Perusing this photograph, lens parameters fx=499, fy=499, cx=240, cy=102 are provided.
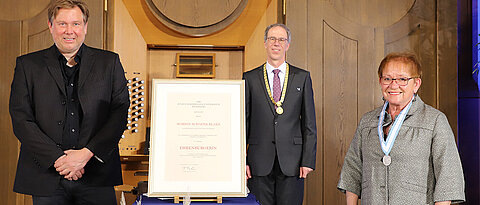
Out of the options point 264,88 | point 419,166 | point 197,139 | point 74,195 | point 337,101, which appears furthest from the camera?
point 337,101

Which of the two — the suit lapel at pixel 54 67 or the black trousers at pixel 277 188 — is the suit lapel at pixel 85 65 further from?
the black trousers at pixel 277 188

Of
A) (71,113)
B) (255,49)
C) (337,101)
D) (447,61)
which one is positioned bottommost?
(71,113)

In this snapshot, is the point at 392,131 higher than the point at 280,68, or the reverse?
the point at 280,68

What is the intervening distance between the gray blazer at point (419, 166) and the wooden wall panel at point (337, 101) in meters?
2.04

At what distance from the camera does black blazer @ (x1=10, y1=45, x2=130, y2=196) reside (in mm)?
2486

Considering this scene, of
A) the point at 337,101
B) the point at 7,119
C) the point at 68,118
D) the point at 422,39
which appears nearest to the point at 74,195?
the point at 68,118

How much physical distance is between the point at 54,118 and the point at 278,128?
A: 1.44m

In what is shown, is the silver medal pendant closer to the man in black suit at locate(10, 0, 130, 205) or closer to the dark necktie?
the dark necktie

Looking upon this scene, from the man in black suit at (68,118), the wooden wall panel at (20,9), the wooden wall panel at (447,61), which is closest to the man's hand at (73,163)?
the man in black suit at (68,118)

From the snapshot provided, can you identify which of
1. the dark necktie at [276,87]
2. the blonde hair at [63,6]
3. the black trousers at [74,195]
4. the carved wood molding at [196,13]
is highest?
the carved wood molding at [196,13]

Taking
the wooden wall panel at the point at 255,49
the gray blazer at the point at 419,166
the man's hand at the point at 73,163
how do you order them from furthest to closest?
the wooden wall panel at the point at 255,49 < the man's hand at the point at 73,163 < the gray blazer at the point at 419,166

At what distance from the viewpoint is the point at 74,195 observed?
2.53 meters

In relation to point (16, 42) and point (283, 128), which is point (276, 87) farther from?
point (16, 42)

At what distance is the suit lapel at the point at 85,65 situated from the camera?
2598 mm
